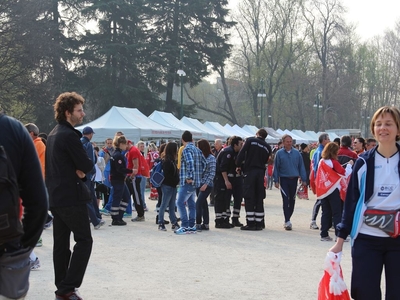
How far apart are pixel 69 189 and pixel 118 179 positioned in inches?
299

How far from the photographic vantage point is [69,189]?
592cm

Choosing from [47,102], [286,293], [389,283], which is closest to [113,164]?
[286,293]

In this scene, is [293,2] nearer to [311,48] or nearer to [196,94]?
[311,48]

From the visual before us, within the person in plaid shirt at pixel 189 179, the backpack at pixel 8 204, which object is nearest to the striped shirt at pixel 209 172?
the person in plaid shirt at pixel 189 179

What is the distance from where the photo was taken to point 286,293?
22.1ft

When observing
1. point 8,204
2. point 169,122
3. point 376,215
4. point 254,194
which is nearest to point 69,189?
point 376,215

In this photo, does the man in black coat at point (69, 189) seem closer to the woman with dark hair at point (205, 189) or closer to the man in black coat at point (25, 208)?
the man in black coat at point (25, 208)

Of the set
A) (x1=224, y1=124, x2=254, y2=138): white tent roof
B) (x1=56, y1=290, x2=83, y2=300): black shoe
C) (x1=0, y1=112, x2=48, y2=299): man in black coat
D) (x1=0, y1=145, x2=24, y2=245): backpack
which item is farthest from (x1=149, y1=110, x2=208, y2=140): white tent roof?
(x1=0, y1=145, x2=24, y2=245): backpack

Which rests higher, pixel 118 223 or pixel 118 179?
pixel 118 179

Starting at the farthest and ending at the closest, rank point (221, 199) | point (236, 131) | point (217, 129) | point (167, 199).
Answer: point (236, 131), point (217, 129), point (221, 199), point (167, 199)

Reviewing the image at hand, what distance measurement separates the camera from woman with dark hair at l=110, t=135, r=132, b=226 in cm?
1326

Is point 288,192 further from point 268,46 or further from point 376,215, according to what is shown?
point 268,46

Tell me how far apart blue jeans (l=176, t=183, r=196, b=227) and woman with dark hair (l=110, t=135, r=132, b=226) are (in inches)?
74.1

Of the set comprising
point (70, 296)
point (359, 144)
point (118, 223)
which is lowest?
A: point (118, 223)
